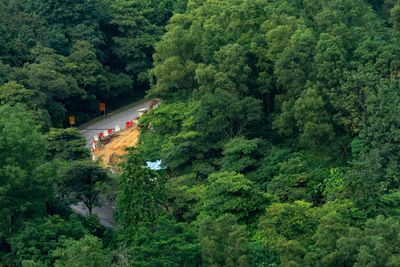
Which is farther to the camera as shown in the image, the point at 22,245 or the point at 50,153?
the point at 50,153

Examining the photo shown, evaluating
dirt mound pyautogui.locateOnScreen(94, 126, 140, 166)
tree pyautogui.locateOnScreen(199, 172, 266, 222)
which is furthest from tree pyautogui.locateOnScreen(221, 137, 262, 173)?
dirt mound pyautogui.locateOnScreen(94, 126, 140, 166)

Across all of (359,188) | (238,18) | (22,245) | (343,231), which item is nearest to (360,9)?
(238,18)

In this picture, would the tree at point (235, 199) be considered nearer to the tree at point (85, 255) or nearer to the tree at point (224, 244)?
the tree at point (224, 244)

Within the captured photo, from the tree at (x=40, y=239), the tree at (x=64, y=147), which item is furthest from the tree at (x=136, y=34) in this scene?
the tree at (x=40, y=239)

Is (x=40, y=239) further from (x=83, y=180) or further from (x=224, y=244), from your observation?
(x=224, y=244)

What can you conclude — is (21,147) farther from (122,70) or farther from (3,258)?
(122,70)

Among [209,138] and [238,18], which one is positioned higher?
[238,18]
